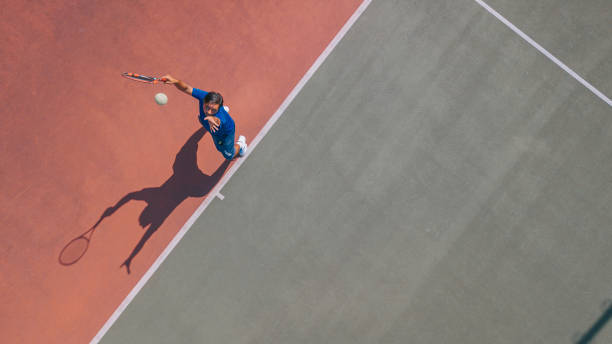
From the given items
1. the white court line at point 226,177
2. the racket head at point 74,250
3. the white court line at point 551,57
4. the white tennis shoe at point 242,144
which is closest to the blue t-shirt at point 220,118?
the white tennis shoe at point 242,144

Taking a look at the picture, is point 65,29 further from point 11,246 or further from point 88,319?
point 88,319

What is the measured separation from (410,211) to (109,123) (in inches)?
219

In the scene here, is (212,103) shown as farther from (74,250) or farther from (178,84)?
(74,250)

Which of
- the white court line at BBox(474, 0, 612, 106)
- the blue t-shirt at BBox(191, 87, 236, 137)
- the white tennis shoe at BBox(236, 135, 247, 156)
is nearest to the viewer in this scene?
Result: the blue t-shirt at BBox(191, 87, 236, 137)

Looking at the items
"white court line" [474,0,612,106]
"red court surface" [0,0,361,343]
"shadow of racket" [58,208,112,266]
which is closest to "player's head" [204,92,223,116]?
"red court surface" [0,0,361,343]

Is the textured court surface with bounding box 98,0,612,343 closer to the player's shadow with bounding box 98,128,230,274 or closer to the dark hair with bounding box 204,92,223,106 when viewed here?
the player's shadow with bounding box 98,128,230,274

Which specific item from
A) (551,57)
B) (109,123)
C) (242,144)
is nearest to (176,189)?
(242,144)

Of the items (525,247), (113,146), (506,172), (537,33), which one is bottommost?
(113,146)

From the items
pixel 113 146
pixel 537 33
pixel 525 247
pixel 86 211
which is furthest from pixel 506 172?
pixel 86 211

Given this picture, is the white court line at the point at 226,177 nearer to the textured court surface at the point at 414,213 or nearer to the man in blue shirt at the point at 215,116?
the textured court surface at the point at 414,213

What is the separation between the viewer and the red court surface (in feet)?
23.7

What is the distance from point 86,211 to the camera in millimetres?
7289

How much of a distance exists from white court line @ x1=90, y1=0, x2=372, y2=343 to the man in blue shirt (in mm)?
612

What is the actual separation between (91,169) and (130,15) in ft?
9.36
